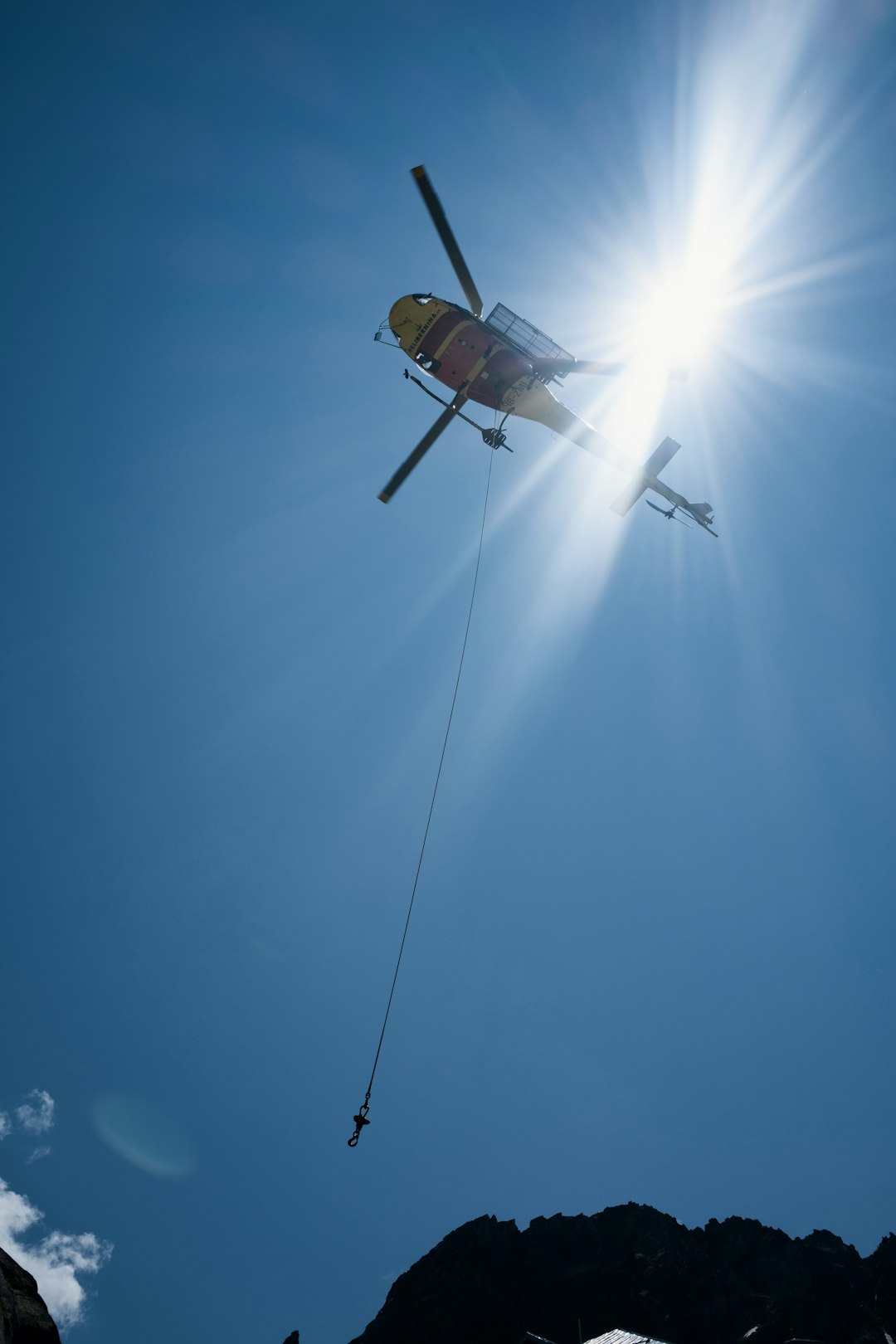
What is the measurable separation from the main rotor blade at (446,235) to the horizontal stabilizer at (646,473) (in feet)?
25.0

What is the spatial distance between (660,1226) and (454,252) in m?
40.1

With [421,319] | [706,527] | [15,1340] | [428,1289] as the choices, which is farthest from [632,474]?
[428,1289]

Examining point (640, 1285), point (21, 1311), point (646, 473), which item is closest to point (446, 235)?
point (646, 473)

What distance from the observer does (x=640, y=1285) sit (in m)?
28.5

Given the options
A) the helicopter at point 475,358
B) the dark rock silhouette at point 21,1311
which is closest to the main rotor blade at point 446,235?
the helicopter at point 475,358

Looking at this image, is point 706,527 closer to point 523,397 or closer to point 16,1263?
point 523,397

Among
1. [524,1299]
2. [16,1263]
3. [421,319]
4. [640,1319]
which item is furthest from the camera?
[524,1299]

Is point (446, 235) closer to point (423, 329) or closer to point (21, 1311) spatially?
point (423, 329)

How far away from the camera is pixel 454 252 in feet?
58.6

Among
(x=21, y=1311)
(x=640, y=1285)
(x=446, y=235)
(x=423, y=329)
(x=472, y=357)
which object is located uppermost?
(x=472, y=357)

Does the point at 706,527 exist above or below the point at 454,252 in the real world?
above

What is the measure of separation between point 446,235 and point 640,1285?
1564 inches

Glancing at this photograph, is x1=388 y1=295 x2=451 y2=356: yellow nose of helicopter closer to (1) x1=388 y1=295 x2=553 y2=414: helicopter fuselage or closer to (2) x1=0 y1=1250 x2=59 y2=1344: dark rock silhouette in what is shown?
(1) x1=388 y1=295 x2=553 y2=414: helicopter fuselage

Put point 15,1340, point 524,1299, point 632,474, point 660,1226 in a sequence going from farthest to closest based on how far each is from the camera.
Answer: point 660,1226, point 524,1299, point 632,474, point 15,1340
